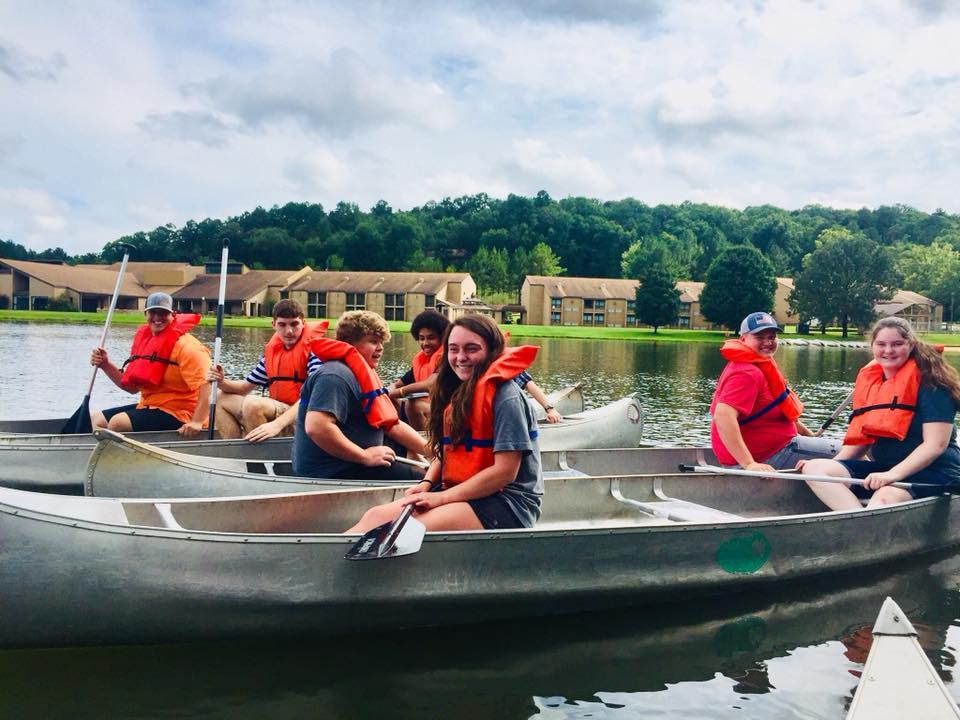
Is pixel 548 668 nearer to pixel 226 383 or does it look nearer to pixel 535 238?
pixel 226 383

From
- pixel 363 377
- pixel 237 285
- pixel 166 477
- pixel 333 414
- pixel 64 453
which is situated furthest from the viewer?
pixel 237 285

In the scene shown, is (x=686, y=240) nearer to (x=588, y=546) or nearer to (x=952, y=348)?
(x=952, y=348)

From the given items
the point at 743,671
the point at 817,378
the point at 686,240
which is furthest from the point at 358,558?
the point at 686,240

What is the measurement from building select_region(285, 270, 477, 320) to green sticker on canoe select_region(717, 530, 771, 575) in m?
75.8

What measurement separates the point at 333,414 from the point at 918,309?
9444cm

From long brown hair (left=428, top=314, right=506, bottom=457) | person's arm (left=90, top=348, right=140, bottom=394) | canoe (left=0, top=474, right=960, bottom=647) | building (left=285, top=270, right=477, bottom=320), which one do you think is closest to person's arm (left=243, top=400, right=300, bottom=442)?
person's arm (left=90, top=348, right=140, bottom=394)

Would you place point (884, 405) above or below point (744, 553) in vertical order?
above

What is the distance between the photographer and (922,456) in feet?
20.4

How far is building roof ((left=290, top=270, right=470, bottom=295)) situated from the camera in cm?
8281

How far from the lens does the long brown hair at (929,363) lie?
20.0ft

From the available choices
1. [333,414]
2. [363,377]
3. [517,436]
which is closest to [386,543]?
[517,436]

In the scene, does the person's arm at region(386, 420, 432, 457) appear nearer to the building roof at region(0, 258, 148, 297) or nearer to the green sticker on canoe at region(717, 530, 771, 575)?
the green sticker on canoe at region(717, 530, 771, 575)

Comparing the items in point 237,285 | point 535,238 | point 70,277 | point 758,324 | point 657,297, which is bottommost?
point 758,324

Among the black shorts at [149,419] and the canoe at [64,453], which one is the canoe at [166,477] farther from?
the black shorts at [149,419]
